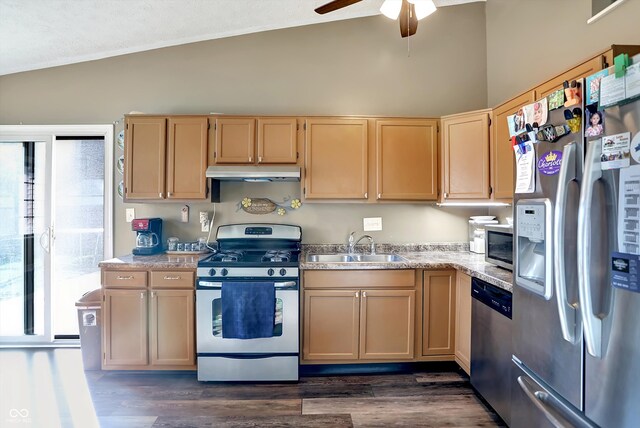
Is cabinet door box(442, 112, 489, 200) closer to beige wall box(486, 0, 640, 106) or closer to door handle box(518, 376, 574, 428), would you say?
beige wall box(486, 0, 640, 106)

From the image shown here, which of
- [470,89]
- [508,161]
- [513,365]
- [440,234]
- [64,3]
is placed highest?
[64,3]

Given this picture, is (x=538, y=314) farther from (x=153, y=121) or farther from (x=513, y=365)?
(x=153, y=121)

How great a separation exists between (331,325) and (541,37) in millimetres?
2912

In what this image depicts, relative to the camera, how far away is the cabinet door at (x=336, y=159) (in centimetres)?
281

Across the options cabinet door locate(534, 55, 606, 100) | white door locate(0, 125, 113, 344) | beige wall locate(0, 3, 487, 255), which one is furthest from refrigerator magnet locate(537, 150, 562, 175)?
white door locate(0, 125, 113, 344)

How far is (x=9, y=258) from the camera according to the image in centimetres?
312

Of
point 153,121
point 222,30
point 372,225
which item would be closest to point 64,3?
point 153,121

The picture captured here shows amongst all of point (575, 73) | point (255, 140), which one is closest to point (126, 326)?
point (255, 140)

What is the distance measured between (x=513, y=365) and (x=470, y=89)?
2.61m

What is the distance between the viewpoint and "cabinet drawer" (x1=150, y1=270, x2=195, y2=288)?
8.17 feet

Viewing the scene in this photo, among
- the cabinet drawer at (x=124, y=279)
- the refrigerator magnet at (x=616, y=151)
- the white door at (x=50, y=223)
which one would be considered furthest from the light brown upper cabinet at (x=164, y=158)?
the refrigerator magnet at (x=616, y=151)

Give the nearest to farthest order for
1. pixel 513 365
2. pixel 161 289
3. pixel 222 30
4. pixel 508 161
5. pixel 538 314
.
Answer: pixel 538 314
pixel 513 365
pixel 508 161
pixel 161 289
pixel 222 30

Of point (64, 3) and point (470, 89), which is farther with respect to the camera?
point (470, 89)

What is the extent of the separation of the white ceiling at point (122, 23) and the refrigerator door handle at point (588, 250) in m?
2.61
